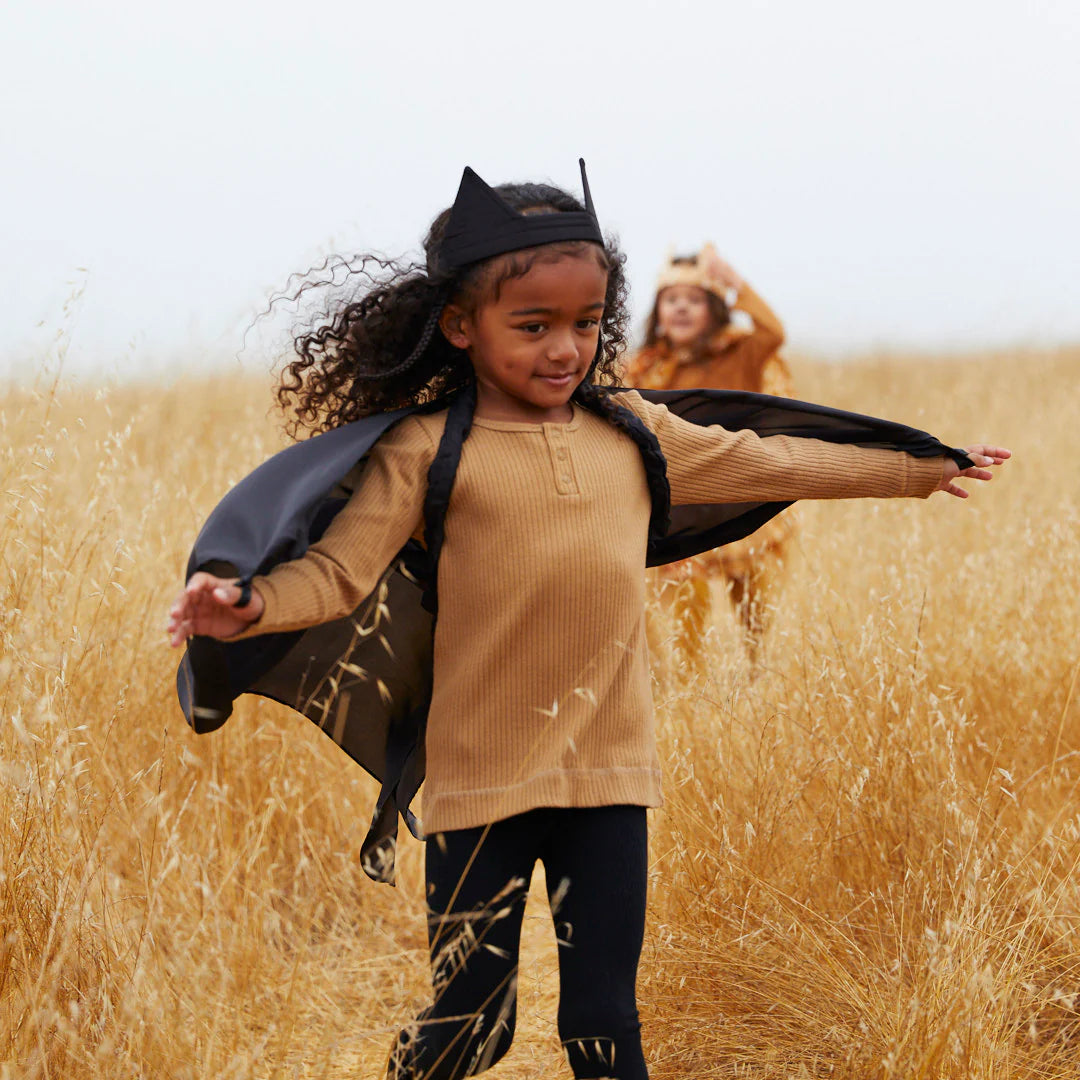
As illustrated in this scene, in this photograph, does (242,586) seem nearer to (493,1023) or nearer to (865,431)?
(493,1023)

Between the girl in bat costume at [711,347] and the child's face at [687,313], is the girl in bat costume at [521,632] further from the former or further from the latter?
the child's face at [687,313]

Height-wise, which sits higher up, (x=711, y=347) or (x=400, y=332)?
(x=711, y=347)

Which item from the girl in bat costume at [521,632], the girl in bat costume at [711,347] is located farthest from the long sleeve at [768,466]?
the girl in bat costume at [711,347]

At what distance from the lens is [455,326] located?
2.08 meters

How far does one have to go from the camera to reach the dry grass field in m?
2.10

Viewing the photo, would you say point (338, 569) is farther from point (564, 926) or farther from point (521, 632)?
point (564, 926)

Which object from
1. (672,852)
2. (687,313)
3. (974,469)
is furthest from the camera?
(687,313)

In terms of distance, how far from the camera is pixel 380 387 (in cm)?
216

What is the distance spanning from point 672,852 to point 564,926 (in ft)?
2.68

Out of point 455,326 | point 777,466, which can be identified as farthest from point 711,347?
point 455,326

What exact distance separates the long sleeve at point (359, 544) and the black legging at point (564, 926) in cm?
43

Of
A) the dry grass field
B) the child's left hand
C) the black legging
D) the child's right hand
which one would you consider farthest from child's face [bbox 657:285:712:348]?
the child's right hand

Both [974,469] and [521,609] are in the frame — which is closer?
[521,609]

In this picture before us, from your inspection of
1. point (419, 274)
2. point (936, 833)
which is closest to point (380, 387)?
point (419, 274)
